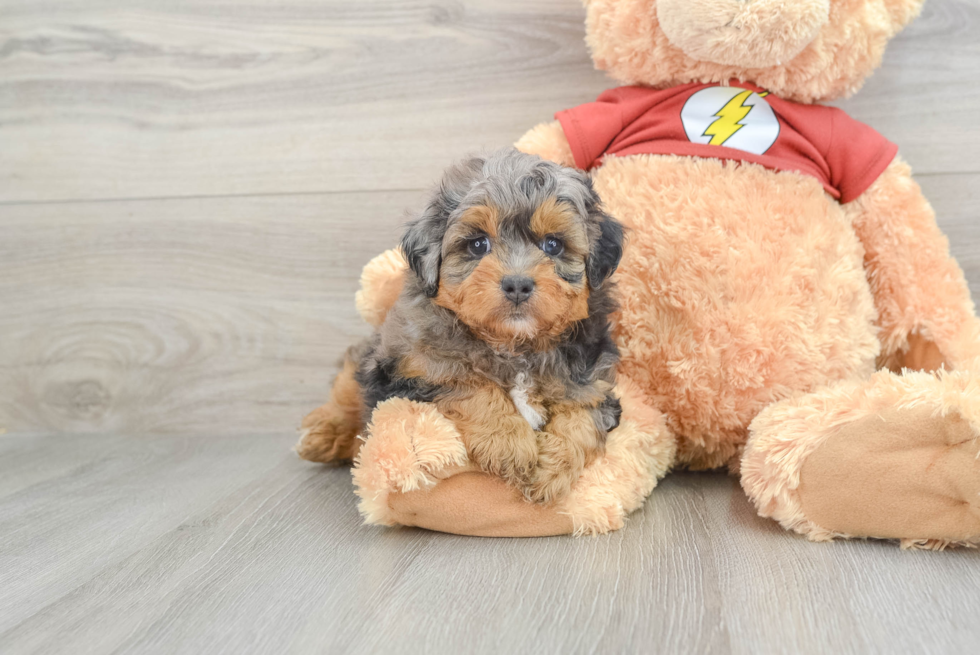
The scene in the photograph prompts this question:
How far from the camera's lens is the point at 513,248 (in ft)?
4.37

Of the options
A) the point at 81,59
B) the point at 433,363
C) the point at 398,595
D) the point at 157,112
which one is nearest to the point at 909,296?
the point at 433,363

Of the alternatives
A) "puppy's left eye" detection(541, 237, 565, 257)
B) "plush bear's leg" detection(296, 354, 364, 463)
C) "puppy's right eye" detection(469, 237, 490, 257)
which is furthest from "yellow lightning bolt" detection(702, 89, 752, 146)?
"plush bear's leg" detection(296, 354, 364, 463)

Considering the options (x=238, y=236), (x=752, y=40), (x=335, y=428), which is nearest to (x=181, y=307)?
(x=238, y=236)

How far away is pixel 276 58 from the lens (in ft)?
7.04

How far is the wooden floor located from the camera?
148 centimetres

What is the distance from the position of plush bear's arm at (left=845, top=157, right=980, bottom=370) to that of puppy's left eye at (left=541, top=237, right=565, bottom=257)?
2.65ft

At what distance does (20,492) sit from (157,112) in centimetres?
114

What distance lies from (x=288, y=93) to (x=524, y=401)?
128cm

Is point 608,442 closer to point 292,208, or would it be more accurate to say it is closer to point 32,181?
point 292,208

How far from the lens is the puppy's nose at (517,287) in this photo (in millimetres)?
1270

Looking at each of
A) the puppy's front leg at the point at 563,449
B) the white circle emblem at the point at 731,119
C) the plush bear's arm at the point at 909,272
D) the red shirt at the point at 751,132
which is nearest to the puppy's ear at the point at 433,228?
the puppy's front leg at the point at 563,449

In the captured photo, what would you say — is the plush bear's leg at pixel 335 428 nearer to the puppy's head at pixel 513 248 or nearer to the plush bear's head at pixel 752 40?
the puppy's head at pixel 513 248

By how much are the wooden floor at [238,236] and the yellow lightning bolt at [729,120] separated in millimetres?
468

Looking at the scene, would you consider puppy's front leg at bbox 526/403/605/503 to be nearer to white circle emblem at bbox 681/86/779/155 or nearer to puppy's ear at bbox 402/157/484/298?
puppy's ear at bbox 402/157/484/298
